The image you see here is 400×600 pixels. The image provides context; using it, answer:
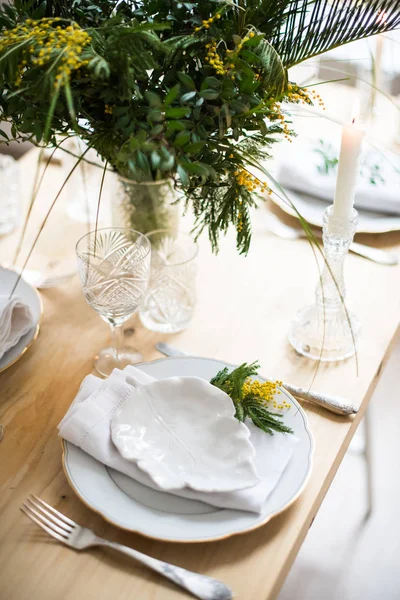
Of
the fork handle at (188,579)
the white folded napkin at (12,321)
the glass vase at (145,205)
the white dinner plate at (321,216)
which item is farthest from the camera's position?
the white dinner plate at (321,216)

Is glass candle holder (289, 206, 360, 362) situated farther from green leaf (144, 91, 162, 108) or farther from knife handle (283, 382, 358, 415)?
green leaf (144, 91, 162, 108)

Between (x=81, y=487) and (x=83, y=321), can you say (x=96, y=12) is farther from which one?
(x=81, y=487)

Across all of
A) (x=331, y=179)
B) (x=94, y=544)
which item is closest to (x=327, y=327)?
(x=331, y=179)

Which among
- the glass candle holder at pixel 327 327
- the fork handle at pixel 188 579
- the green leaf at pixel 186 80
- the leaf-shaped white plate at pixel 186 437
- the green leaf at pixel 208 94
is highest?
the green leaf at pixel 186 80

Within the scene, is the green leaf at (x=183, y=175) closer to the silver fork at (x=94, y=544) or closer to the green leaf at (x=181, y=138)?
the green leaf at (x=181, y=138)

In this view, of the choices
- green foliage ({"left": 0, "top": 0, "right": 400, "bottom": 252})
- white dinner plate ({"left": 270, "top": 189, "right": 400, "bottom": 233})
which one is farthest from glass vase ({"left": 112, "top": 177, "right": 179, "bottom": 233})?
white dinner plate ({"left": 270, "top": 189, "right": 400, "bottom": 233})

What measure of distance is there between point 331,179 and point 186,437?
73 centimetres

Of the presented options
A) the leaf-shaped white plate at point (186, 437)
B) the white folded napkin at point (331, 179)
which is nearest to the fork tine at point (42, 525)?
the leaf-shaped white plate at point (186, 437)

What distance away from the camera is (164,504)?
0.80m

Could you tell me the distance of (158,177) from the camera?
108 cm

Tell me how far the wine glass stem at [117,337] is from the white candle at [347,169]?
363mm

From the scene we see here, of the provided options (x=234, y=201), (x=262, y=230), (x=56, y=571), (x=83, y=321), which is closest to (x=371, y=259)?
(x=262, y=230)

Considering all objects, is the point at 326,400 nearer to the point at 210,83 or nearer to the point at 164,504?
the point at 164,504

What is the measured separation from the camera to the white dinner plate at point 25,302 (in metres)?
1.00
